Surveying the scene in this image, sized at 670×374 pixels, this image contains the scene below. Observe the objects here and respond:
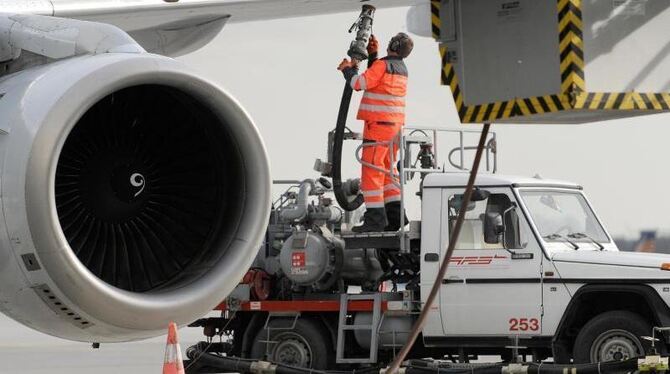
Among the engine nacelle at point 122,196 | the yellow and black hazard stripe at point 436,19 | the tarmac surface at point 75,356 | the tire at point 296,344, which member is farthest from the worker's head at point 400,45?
the yellow and black hazard stripe at point 436,19

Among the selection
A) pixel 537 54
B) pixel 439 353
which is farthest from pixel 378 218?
pixel 537 54

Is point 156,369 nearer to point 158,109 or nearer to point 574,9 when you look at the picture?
point 158,109

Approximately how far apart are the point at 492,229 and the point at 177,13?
5136mm

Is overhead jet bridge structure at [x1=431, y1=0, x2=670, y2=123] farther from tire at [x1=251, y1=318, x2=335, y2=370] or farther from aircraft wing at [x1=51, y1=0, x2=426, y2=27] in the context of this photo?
tire at [x1=251, y1=318, x2=335, y2=370]

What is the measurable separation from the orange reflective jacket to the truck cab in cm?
69

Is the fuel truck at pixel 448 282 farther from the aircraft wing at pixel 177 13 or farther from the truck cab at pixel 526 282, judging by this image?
the aircraft wing at pixel 177 13

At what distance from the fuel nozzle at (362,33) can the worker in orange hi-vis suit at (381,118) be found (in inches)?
29.1

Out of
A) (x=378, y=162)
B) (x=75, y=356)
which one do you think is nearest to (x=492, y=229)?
(x=378, y=162)

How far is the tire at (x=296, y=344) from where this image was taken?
42.4ft

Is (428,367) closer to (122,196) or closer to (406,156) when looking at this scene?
(406,156)

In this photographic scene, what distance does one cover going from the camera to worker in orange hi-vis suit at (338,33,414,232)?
491 inches

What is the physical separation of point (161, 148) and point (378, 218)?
698 cm

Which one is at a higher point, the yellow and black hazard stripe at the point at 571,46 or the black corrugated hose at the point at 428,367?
the yellow and black hazard stripe at the point at 571,46

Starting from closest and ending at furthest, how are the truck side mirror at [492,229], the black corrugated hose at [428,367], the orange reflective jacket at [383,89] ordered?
the black corrugated hose at [428,367] < the truck side mirror at [492,229] < the orange reflective jacket at [383,89]
